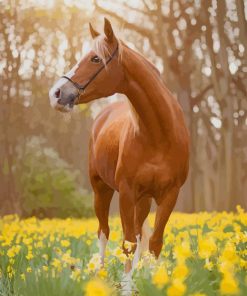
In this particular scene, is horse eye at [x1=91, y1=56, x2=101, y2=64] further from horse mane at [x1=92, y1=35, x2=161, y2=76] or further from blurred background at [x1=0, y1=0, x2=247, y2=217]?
blurred background at [x1=0, y1=0, x2=247, y2=217]

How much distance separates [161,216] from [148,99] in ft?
3.33

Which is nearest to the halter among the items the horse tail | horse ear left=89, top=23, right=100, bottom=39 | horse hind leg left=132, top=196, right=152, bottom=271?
horse ear left=89, top=23, right=100, bottom=39

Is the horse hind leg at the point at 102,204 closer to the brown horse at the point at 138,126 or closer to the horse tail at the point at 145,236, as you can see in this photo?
the horse tail at the point at 145,236

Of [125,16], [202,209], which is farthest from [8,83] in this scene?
[202,209]

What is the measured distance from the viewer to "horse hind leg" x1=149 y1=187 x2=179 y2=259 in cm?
541

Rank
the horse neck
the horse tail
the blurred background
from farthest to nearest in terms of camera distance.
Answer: the blurred background < the horse tail < the horse neck

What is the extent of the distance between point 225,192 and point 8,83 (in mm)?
5948

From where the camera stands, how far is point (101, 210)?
7039mm

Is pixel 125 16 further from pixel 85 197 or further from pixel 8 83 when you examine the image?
pixel 85 197

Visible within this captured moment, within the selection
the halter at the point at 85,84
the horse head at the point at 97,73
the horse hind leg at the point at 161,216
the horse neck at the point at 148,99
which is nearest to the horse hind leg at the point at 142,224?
the horse hind leg at the point at 161,216

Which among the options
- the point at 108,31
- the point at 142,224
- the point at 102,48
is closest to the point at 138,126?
the point at 102,48

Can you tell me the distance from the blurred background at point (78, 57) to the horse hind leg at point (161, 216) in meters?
8.79

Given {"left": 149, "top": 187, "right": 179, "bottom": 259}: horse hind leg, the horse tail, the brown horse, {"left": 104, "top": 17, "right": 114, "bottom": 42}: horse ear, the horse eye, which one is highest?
{"left": 104, "top": 17, "right": 114, "bottom": 42}: horse ear

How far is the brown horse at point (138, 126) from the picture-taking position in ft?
17.4
